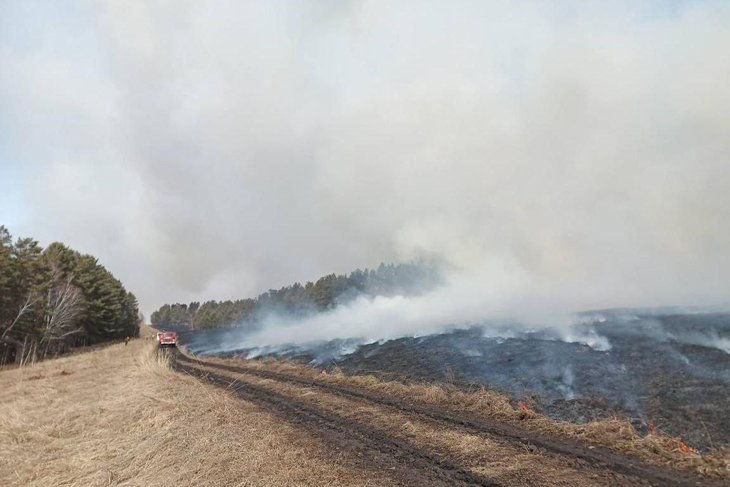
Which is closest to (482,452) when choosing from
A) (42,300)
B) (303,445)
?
(303,445)

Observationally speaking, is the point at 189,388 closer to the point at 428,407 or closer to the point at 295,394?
the point at 295,394

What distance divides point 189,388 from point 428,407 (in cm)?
1393

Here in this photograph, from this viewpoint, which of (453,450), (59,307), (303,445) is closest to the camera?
(453,450)

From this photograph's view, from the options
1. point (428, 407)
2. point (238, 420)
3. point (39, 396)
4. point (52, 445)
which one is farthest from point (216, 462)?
point (39, 396)

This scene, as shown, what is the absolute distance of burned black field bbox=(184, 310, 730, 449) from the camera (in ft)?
62.4

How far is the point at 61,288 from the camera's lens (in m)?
72.4

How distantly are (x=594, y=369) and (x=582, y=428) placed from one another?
1776 cm

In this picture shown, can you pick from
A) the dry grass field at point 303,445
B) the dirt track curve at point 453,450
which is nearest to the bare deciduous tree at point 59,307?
the dry grass field at point 303,445

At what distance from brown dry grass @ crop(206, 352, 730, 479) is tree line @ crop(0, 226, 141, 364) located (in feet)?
165

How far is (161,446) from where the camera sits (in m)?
13.2

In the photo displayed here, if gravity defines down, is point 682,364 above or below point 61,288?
below

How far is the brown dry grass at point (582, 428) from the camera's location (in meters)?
10.3

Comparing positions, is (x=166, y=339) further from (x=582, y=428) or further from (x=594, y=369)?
(x=582, y=428)

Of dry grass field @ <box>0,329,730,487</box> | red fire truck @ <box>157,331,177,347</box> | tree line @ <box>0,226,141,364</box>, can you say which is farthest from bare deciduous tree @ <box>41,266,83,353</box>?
dry grass field @ <box>0,329,730,487</box>
